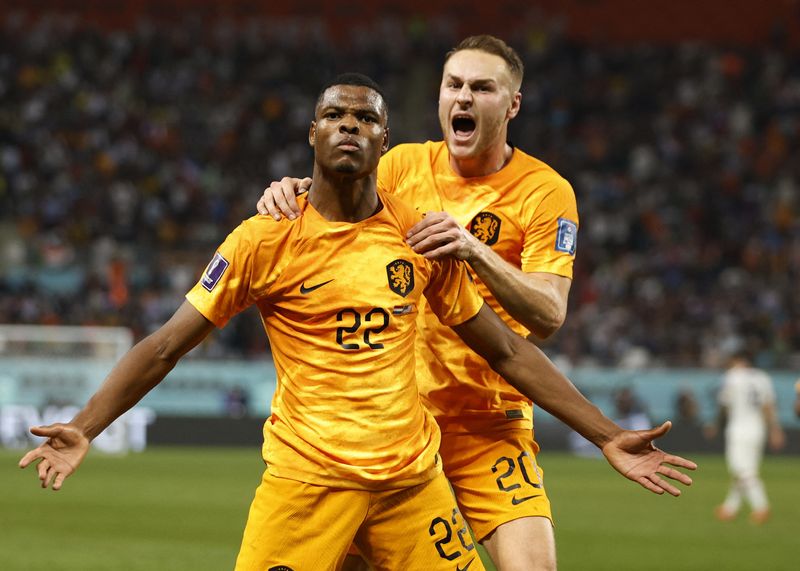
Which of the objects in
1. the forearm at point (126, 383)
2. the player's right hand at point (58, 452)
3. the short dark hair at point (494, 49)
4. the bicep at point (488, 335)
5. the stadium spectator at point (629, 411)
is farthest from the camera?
the stadium spectator at point (629, 411)

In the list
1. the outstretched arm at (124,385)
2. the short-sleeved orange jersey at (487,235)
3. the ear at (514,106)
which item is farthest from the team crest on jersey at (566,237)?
the outstretched arm at (124,385)

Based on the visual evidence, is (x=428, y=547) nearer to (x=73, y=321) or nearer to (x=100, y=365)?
(x=100, y=365)

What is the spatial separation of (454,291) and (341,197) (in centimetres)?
57

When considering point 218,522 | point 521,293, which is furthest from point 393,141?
point 521,293

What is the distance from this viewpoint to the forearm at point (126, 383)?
4.51m

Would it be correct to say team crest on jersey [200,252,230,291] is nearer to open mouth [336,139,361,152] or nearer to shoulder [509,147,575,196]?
open mouth [336,139,361,152]

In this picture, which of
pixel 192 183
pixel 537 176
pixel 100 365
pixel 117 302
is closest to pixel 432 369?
pixel 537 176

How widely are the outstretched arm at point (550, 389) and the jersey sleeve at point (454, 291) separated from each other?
0.05 metres

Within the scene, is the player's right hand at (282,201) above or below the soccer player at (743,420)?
above

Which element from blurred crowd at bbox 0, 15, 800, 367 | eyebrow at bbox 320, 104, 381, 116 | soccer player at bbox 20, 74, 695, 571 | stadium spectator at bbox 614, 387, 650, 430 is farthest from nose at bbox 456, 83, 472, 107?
blurred crowd at bbox 0, 15, 800, 367

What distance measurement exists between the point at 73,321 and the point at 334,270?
20.6 metres

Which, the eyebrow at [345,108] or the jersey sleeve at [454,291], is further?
the jersey sleeve at [454,291]

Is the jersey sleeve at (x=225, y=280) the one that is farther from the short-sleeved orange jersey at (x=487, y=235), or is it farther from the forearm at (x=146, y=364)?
the short-sleeved orange jersey at (x=487, y=235)

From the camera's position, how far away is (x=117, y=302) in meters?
24.5
